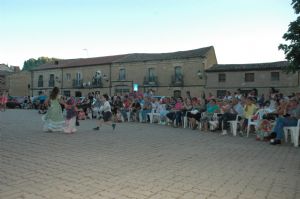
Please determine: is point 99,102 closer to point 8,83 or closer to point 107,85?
point 107,85

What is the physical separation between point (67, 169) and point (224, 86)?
31.7m

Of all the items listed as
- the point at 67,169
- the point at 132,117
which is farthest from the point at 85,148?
the point at 132,117

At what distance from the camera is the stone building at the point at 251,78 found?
1273 inches

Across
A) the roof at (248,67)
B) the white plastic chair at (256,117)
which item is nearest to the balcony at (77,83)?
the roof at (248,67)

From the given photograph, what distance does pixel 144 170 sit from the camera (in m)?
5.39

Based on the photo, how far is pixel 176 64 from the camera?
3841 centimetres

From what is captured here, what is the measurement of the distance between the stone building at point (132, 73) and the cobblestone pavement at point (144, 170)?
24474 millimetres

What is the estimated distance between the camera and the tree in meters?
17.8

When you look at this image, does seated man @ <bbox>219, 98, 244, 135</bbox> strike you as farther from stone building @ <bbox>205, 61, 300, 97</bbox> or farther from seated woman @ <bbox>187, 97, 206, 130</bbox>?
stone building @ <bbox>205, 61, 300, 97</bbox>

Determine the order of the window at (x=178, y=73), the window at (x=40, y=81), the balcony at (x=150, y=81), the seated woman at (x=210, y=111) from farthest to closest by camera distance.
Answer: the window at (x=40, y=81)
the balcony at (x=150, y=81)
the window at (x=178, y=73)
the seated woman at (x=210, y=111)

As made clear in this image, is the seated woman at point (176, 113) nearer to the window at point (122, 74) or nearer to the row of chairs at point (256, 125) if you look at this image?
the row of chairs at point (256, 125)

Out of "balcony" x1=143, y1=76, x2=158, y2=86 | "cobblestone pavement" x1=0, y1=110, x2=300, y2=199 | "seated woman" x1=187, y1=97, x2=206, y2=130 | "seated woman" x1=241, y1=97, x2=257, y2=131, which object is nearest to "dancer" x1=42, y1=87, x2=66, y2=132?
"cobblestone pavement" x1=0, y1=110, x2=300, y2=199

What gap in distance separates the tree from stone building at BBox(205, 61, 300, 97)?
44.0 feet

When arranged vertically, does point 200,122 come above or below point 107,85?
below
